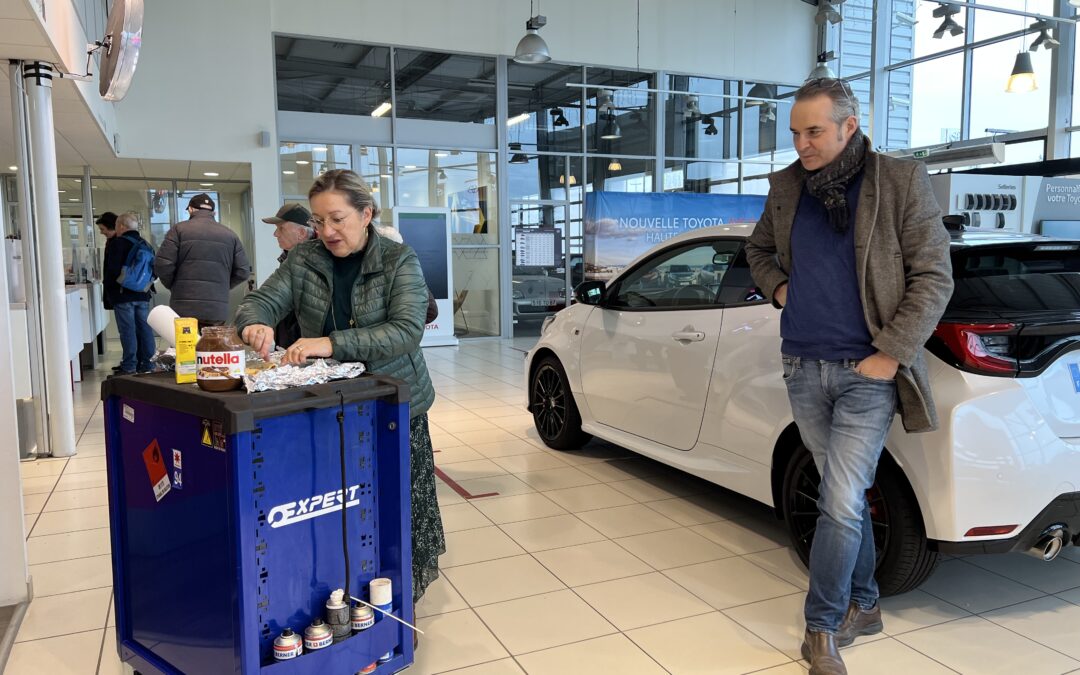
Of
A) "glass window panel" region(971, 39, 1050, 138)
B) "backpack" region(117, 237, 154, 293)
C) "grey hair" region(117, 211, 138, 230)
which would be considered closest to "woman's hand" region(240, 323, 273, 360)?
"backpack" region(117, 237, 154, 293)

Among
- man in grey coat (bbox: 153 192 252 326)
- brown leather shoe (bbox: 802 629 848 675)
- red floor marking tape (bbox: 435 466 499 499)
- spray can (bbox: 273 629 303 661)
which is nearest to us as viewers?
spray can (bbox: 273 629 303 661)

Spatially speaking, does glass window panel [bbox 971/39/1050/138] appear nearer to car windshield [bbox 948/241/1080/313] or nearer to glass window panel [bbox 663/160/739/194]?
glass window panel [bbox 663/160/739/194]

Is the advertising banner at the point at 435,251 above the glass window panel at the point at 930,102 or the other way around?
the other way around

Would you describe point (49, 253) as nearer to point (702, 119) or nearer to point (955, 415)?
point (955, 415)

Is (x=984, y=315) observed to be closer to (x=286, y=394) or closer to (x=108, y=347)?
(x=286, y=394)

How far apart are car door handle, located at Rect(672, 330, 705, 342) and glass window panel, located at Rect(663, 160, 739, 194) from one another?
10397 mm

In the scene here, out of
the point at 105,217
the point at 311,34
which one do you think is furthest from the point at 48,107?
the point at 311,34

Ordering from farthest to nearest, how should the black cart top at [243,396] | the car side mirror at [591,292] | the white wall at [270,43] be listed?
the white wall at [270,43], the car side mirror at [591,292], the black cart top at [243,396]

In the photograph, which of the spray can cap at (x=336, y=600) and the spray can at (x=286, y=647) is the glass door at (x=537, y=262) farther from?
Result: the spray can at (x=286, y=647)

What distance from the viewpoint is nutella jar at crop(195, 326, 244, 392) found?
1.76m

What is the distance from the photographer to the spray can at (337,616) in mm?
1854

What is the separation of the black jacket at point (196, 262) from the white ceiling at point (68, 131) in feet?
4.41

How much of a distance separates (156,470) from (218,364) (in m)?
0.38

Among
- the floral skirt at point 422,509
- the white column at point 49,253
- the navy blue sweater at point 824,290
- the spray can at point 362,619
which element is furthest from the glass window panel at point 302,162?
the spray can at point 362,619
